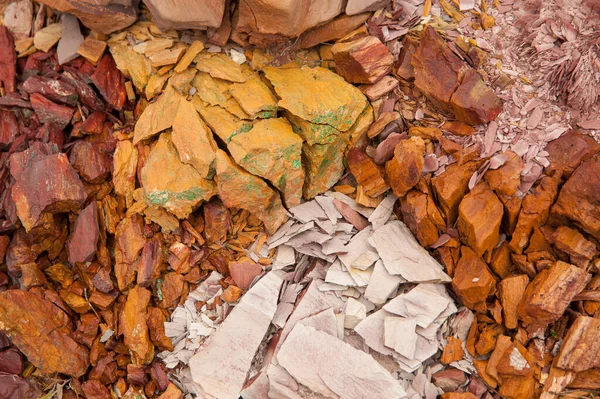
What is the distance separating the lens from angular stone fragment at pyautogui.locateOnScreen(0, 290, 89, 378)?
136 inches

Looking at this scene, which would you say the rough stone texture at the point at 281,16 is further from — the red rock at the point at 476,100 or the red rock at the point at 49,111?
the red rock at the point at 49,111

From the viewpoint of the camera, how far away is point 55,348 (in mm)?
3531

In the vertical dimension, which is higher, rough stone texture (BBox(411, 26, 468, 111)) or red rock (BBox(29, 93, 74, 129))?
rough stone texture (BBox(411, 26, 468, 111))

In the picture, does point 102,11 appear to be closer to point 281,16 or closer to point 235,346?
point 281,16

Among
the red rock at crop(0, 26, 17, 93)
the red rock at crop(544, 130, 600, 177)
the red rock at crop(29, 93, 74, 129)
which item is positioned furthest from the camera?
the red rock at crop(0, 26, 17, 93)

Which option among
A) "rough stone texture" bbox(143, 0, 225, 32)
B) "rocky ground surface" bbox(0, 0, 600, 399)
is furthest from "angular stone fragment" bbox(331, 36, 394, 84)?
"rough stone texture" bbox(143, 0, 225, 32)

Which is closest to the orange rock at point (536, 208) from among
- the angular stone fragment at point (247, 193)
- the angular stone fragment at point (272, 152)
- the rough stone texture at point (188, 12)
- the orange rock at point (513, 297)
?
the orange rock at point (513, 297)

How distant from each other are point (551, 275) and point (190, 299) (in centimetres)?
260

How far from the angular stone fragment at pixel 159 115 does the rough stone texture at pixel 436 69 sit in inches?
71.7

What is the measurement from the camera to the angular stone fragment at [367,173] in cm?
367

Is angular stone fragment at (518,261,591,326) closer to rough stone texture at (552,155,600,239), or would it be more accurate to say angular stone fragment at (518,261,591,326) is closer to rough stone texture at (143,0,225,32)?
rough stone texture at (552,155,600,239)

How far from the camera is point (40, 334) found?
3510 mm

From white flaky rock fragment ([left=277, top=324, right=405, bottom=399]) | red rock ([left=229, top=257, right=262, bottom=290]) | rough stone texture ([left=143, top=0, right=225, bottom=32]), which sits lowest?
white flaky rock fragment ([left=277, top=324, right=405, bottom=399])

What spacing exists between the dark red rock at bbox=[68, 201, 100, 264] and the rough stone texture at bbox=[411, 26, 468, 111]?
265cm
